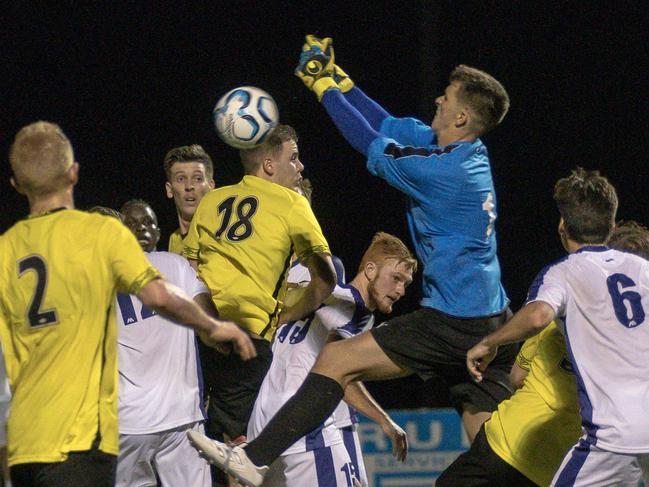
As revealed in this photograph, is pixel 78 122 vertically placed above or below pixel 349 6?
below

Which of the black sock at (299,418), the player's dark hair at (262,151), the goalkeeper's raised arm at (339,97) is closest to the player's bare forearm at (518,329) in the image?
the black sock at (299,418)

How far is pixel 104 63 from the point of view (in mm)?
11906

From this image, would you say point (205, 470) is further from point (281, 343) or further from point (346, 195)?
point (346, 195)

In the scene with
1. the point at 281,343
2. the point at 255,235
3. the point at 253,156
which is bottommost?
the point at 281,343

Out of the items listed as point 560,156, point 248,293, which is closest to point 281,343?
point 248,293

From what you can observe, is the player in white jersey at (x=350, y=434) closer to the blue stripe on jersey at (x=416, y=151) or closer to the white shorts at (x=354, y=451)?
the white shorts at (x=354, y=451)

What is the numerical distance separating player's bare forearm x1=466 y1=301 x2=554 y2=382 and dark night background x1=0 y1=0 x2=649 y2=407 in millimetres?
6691

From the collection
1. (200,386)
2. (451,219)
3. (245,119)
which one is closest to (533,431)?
(451,219)

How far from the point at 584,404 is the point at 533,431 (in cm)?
43

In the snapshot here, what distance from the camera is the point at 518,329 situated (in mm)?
4777

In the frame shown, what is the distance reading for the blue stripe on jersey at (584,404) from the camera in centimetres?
492

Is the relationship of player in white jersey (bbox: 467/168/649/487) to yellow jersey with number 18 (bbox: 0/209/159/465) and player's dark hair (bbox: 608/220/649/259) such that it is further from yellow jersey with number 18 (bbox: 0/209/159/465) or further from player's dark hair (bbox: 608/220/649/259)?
yellow jersey with number 18 (bbox: 0/209/159/465)

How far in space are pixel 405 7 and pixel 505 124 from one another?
5.14 ft

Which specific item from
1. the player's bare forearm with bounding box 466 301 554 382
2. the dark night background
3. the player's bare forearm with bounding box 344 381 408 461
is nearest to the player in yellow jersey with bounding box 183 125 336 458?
the player's bare forearm with bounding box 344 381 408 461
